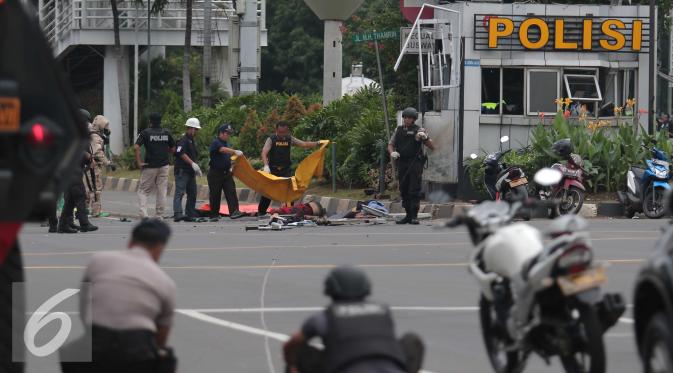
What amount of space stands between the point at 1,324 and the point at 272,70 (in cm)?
7947

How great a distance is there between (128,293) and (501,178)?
16.9 metres

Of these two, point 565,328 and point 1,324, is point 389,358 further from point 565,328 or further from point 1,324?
point 1,324

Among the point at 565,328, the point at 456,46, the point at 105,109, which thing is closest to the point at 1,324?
the point at 565,328

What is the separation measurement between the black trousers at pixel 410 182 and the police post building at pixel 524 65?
4682 millimetres

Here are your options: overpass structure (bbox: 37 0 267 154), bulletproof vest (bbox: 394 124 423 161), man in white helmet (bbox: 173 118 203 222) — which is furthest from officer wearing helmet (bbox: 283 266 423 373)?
overpass structure (bbox: 37 0 267 154)

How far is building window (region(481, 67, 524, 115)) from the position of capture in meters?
28.0

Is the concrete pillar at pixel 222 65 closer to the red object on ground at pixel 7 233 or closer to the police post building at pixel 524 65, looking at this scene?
the police post building at pixel 524 65

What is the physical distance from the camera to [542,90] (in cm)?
2809

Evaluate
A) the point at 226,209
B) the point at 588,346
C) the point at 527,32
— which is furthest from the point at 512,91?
the point at 588,346

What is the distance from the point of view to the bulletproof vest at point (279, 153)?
1034 inches

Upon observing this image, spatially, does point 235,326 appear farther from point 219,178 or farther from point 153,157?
point 219,178

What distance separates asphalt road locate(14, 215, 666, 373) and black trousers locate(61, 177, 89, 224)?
1.34 ft

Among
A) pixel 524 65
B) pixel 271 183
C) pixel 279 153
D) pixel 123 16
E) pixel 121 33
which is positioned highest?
pixel 123 16

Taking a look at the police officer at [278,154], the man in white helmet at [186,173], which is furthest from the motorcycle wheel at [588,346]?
the police officer at [278,154]
